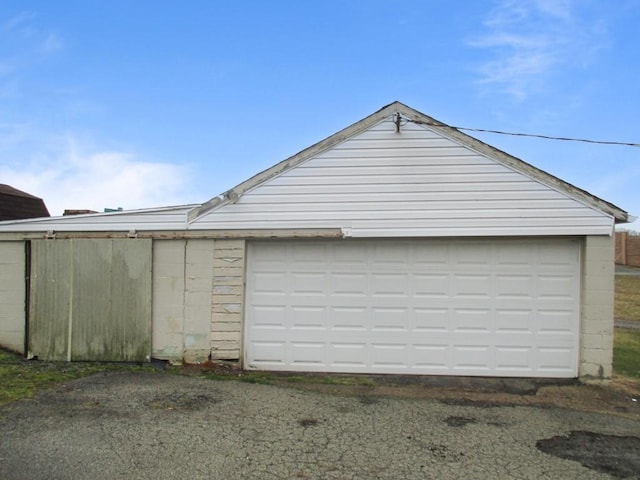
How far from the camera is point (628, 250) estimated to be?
1209 inches

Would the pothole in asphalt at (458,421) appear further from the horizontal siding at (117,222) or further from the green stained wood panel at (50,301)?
the green stained wood panel at (50,301)

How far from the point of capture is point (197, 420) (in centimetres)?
538

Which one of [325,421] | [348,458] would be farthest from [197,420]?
[348,458]

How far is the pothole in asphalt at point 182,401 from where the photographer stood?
5.82m

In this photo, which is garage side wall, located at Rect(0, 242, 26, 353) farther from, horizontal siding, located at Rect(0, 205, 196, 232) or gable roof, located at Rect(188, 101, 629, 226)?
gable roof, located at Rect(188, 101, 629, 226)

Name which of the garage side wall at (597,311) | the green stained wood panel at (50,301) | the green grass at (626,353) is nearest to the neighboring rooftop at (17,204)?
the green stained wood panel at (50,301)

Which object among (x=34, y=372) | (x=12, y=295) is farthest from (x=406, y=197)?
(x=12, y=295)

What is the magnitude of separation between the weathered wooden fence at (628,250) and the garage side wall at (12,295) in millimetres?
33510

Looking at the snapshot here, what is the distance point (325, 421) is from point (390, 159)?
13.9 ft

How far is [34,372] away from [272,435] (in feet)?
15.0

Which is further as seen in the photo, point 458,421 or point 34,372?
point 34,372

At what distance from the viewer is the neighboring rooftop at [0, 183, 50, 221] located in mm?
14172

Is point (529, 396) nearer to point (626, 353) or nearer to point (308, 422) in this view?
point (308, 422)

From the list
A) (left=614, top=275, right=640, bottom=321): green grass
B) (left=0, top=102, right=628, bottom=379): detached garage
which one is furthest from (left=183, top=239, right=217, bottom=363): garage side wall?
(left=614, top=275, right=640, bottom=321): green grass
